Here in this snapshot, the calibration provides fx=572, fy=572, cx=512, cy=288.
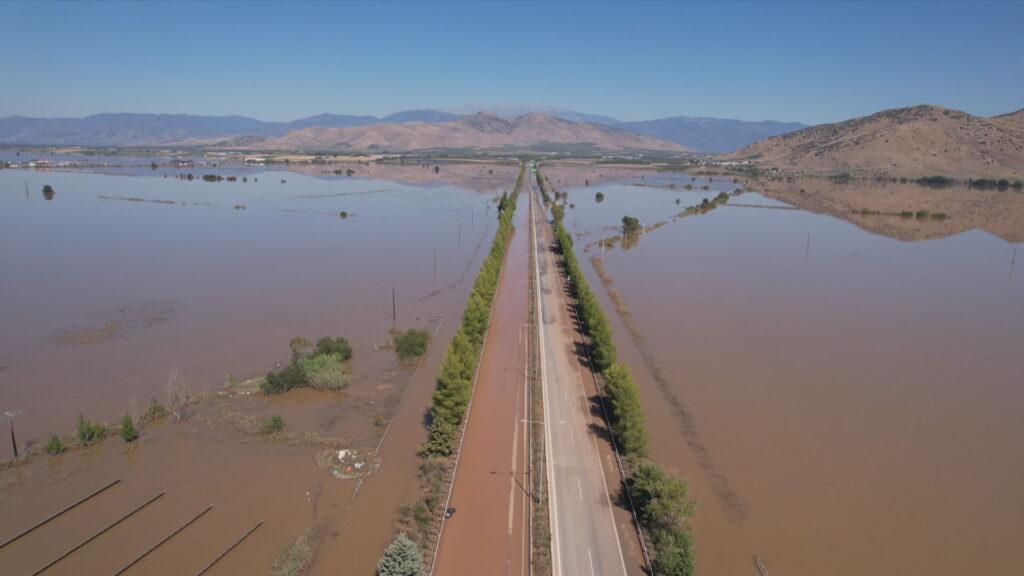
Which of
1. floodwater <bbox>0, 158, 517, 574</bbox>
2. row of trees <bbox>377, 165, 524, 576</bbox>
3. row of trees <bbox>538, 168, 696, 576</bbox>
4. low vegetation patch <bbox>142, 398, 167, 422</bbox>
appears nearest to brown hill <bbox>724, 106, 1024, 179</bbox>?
floodwater <bbox>0, 158, 517, 574</bbox>

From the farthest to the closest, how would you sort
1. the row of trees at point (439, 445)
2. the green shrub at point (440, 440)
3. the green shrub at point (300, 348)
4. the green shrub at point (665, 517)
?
1. the green shrub at point (300, 348)
2. the green shrub at point (440, 440)
3. the green shrub at point (665, 517)
4. the row of trees at point (439, 445)

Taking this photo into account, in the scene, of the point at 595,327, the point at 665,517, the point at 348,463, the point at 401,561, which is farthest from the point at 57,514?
the point at 595,327

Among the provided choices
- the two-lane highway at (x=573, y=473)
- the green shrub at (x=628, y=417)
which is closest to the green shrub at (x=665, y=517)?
the two-lane highway at (x=573, y=473)

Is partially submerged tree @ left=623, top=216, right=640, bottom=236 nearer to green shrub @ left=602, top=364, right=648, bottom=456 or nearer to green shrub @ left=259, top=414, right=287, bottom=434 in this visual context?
green shrub @ left=602, top=364, right=648, bottom=456

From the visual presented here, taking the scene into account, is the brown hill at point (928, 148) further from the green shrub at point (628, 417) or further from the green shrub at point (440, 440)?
the green shrub at point (440, 440)

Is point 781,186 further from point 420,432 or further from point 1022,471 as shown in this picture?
point 420,432

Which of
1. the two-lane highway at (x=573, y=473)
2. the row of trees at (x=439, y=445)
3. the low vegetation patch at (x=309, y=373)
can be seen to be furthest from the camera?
the low vegetation patch at (x=309, y=373)

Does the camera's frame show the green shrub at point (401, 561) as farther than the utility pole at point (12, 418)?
No
